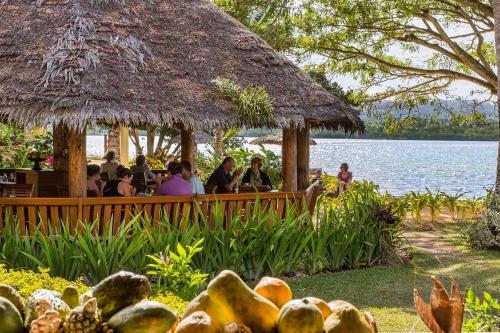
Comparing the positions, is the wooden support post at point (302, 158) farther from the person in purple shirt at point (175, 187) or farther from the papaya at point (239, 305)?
the papaya at point (239, 305)

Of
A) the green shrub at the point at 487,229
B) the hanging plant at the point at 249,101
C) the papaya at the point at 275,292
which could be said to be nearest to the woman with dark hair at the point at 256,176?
the hanging plant at the point at 249,101

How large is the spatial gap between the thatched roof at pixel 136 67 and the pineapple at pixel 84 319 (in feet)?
26.2

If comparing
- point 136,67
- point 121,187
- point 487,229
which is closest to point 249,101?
point 136,67

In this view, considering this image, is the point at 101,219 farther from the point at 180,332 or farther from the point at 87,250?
the point at 180,332

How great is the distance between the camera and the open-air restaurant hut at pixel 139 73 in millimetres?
9898

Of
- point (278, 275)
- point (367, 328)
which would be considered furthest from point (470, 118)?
point (367, 328)

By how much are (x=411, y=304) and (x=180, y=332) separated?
665cm

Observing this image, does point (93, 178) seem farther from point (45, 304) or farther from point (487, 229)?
point (45, 304)

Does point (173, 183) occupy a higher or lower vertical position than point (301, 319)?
lower

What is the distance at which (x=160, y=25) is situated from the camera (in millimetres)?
12062

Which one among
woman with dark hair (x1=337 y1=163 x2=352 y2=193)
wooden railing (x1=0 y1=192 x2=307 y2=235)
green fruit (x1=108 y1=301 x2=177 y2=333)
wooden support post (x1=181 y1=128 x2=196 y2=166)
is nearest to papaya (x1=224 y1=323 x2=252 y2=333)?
green fruit (x1=108 y1=301 x2=177 y2=333)

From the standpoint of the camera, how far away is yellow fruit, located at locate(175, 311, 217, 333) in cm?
173

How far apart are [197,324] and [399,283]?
306 inches

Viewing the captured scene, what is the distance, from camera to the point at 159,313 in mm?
1744
